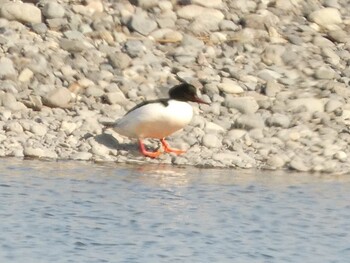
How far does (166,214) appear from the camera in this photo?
44.0 ft

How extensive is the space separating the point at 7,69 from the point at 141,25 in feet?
6.82

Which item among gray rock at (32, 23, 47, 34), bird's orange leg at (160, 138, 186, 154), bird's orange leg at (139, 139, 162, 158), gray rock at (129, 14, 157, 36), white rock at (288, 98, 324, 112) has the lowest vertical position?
bird's orange leg at (139, 139, 162, 158)

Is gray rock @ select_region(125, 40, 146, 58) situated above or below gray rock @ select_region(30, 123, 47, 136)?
above

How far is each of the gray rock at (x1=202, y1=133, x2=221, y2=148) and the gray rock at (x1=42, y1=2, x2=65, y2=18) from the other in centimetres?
301

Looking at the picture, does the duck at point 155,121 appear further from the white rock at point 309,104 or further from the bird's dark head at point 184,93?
the white rock at point 309,104

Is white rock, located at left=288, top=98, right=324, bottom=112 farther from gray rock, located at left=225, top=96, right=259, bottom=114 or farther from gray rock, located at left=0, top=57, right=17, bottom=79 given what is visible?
gray rock, located at left=0, top=57, right=17, bottom=79

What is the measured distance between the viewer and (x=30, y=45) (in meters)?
17.7

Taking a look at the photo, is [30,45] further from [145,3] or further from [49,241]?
[49,241]

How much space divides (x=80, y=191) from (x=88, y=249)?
7.95ft

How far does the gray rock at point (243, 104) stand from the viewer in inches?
672

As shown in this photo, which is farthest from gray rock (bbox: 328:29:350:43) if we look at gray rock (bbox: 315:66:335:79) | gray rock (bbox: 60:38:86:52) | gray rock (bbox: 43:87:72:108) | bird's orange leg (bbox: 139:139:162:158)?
gray rock (bbox: 43:87:72:108)

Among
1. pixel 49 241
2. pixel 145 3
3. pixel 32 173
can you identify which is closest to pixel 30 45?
pixel 145 3

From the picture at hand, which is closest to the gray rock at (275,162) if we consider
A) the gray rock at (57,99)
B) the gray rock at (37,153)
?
the gray rock at (37,153)

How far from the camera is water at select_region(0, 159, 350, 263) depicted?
1198 centimetres
